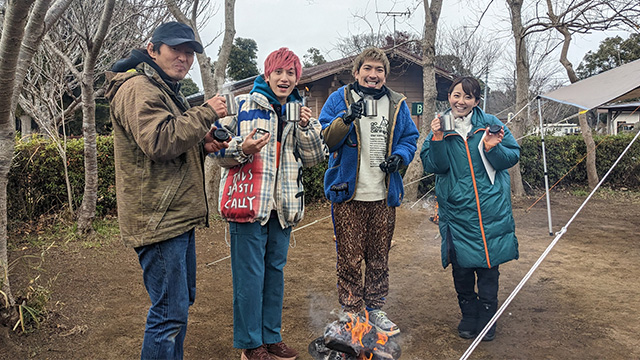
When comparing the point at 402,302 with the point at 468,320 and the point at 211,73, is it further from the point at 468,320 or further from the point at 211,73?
the point at 211,73

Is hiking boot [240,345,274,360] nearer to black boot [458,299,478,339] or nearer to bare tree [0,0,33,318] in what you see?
black boot [458,299,478,339]

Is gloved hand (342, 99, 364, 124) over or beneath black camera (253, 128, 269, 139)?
over

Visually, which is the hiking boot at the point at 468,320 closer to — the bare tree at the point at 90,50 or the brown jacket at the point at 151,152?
the brown jacket at the point at 151,152

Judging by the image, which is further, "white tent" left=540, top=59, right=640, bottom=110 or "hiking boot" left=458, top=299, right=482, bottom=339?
"white tent" left=540, top=59, right=640, bottom=110

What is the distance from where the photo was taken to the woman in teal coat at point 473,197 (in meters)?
2.92

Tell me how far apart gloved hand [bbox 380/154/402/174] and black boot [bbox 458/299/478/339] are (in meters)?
1.12

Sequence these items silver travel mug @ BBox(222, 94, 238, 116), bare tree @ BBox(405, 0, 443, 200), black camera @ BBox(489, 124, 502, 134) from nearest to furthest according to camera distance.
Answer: silver travel mug @ BBox(222, 94, 238, 116)
black camera @ BBox(489, 124, 502, 134)
bare tree @ BBox(405, 0, 443, 200)

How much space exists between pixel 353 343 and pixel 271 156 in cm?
127

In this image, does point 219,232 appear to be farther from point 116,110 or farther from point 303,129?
point 116,110

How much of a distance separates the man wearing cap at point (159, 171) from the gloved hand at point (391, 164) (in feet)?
4.05

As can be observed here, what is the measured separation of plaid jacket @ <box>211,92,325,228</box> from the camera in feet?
8.08

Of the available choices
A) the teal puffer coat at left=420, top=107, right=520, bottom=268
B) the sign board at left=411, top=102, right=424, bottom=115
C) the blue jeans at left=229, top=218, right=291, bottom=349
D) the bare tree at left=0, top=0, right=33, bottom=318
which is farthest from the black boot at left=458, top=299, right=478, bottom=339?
the sign board at left=411, top=102, right=424, bottom=115

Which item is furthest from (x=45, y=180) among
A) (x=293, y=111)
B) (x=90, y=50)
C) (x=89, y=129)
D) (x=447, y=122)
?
(x=447, y=122)

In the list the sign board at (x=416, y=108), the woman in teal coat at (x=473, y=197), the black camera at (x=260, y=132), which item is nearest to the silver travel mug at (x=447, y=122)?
the woman in teal coat at (x=473, y=197)
